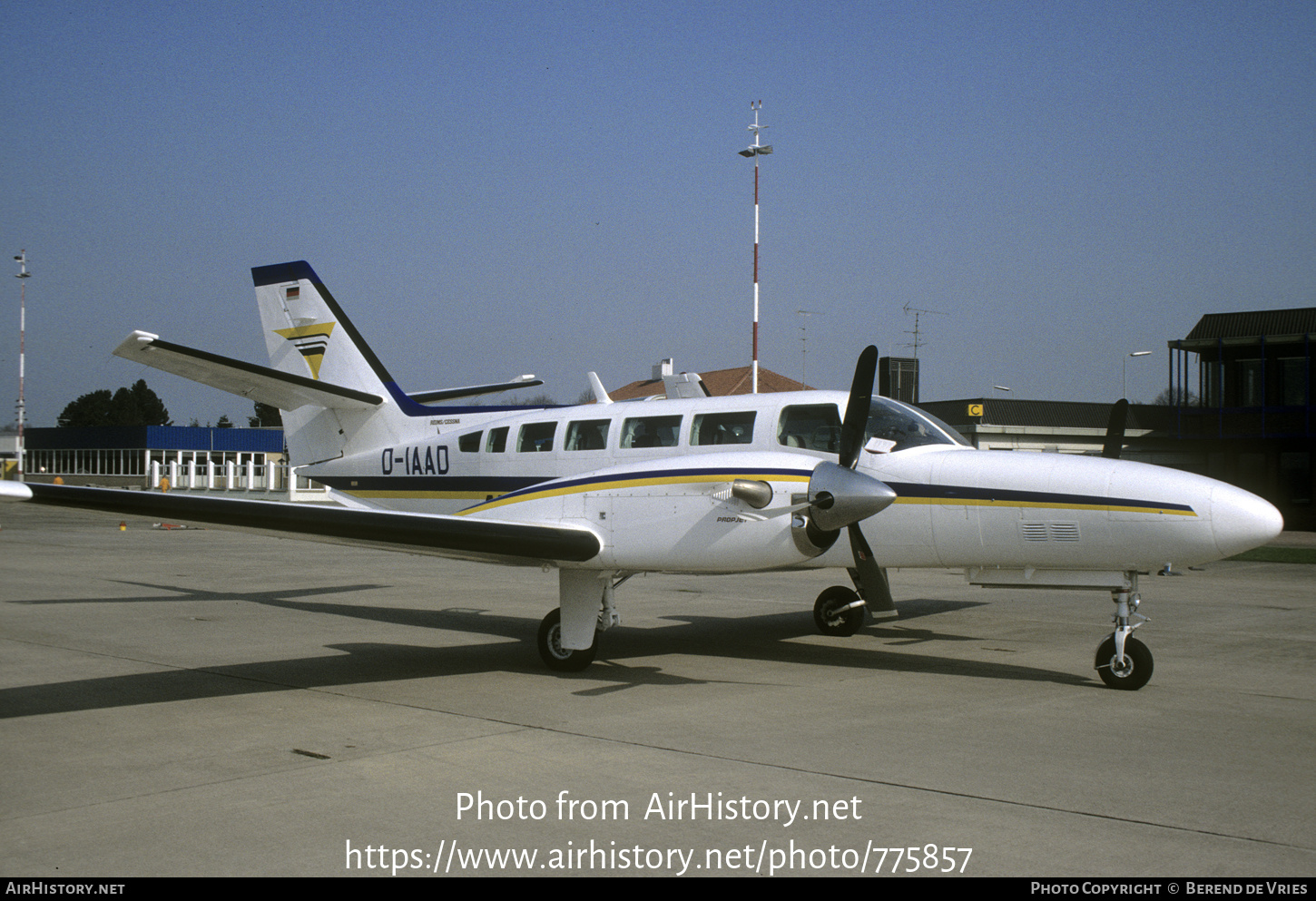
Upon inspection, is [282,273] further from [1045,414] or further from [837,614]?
[1045,414]

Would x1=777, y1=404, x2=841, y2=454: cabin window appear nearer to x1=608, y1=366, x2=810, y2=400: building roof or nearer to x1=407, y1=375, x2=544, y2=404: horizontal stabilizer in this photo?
x1=407, y1=375, x2=544, y2=404: horizontal stabilizer

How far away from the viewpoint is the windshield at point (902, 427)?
9.34 m

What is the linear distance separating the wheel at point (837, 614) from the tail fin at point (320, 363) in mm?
5408

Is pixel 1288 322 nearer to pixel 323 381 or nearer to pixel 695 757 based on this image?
pixel 323 381

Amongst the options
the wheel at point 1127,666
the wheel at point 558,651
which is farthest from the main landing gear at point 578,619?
the wheel at point 1127,666

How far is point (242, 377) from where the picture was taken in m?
11.2

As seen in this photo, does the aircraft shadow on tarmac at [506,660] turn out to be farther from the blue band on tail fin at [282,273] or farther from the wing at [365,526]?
the blue band on tail fin at [282,273]

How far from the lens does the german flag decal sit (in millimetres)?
13633

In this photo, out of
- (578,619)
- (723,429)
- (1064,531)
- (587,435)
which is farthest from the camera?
(587,435)

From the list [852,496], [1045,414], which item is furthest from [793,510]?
[1045,414]

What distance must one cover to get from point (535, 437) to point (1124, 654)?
6.08m

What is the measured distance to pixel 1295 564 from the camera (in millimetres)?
21406
